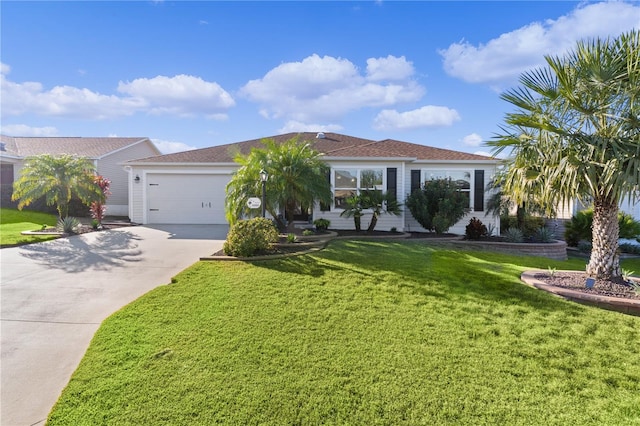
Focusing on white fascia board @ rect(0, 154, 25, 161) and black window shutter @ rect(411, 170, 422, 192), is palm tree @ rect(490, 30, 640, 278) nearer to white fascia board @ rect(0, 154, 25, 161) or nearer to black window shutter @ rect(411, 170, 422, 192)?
black window shutter @ rect(411, 170, 422, 192)

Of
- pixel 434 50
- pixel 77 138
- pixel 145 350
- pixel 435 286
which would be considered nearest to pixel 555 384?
pixel 435 286

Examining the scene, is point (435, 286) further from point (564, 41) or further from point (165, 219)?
point (165, 219)

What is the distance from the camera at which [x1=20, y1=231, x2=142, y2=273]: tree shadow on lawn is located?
24.5ft

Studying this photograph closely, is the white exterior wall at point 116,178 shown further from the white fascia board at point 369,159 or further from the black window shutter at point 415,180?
the black window shutter at point 415,180

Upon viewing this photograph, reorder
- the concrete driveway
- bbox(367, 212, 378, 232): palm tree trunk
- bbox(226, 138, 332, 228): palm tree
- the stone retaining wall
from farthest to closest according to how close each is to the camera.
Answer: bbox(367, 212, 378, 232): palm tree trunk
the stone retaining wall
bbox(226, 138, 332, 228): palm tree
the concrete driveway

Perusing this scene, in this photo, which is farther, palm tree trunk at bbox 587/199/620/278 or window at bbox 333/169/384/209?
window at bbox 333/169/384/209

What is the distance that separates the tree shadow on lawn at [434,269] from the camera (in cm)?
552

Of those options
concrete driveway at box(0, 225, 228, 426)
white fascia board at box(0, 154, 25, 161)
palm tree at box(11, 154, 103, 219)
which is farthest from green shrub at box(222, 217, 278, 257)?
white fascia board at box(0, 154, 25, 161)

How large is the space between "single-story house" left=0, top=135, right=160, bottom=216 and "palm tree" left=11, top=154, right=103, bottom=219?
22.8 ft

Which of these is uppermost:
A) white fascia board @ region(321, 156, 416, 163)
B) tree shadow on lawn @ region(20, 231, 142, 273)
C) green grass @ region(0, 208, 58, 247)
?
white fascia board @ region(321, 156, 416, 163)

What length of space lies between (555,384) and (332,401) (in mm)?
2284

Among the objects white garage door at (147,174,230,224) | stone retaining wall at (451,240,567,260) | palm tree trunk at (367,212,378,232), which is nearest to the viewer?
stone retaining wall at (451,240,567,260)

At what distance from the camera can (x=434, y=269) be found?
7.20 meters

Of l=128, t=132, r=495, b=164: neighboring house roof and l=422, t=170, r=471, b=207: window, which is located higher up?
l=128, t=132, r=495, b=164: neighboring house roof
